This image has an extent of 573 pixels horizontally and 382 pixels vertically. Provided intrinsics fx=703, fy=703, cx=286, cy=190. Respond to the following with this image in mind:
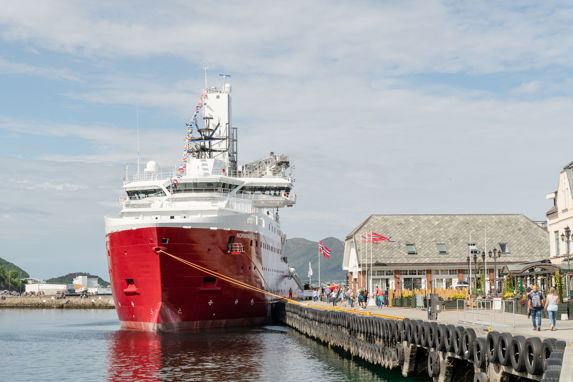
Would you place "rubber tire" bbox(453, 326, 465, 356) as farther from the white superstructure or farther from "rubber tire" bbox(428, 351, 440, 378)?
the white superstructure

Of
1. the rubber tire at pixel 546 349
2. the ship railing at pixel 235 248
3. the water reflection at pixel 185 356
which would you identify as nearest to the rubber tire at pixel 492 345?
the rubber tire at pixel 546 349

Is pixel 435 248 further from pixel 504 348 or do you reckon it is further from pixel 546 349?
pixel 546 349

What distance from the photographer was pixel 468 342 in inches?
839

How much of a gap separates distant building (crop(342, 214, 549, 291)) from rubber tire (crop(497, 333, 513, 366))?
47232 millimetres

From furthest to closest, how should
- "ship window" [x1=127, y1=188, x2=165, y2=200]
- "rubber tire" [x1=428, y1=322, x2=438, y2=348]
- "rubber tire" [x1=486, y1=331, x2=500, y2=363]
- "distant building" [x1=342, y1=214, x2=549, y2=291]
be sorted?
"distant building" [x1=342, y1=214, x2=549, y2=291] → "ship window" [x1=127, y1=188, x2=165, y2=200] → "rubber tire" [x1=428, y1=322, x2=438, y2=348] → "rubber tire" [x1=486, y1=331, x2=500, y2=363]

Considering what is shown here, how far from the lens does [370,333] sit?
32000 millimetres

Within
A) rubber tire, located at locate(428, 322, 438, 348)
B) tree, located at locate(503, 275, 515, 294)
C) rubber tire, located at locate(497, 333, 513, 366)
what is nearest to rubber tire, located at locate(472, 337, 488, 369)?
rubber tire, located at locate(497, 333, 513, 366)

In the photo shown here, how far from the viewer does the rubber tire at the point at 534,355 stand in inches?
637

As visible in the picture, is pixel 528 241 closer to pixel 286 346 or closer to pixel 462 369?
pixel 286 346

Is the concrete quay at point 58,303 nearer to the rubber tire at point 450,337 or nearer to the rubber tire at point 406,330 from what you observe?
the rubber tire at point 406,330

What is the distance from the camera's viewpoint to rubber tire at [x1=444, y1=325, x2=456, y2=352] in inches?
881

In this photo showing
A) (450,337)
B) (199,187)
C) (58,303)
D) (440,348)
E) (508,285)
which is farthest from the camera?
(58,303)

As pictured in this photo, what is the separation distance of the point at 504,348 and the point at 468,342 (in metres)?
3.00

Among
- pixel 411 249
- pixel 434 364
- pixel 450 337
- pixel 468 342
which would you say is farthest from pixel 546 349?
pixel 411 249
